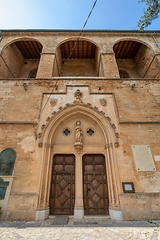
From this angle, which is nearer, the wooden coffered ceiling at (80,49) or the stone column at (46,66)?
the stone column at (46,66)

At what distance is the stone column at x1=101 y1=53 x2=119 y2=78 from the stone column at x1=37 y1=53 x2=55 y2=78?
3380mm

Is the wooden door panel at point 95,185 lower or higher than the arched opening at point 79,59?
lower

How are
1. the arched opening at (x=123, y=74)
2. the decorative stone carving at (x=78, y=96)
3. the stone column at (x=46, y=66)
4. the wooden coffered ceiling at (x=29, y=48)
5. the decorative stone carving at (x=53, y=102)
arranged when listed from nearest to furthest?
the decorative stone carving at (x=53, y=102) < the decorative stone carving at (x=78, y=96) < the stone column at (x=46, y=66) < the wooden coffered ceiling at (x=29, y=48) < the arched opening at (x=123, y=74)

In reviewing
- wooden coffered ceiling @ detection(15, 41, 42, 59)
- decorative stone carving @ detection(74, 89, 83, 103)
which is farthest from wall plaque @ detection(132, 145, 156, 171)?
wooden coffered ceiling @ detection(15, 41, 42, 59)

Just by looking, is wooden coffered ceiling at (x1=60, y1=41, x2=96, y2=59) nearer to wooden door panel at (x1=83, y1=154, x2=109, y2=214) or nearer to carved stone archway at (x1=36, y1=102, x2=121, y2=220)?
carved stone archway at (x1=36, y1=102, x2=121, y2=220)

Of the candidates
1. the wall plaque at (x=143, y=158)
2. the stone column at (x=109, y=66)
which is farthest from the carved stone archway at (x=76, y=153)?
the stone column at (x=109, y=66)

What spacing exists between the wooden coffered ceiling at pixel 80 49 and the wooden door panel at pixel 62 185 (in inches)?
345

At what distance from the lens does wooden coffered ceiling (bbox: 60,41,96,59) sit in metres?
10.0

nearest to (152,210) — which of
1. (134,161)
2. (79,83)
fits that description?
(134,161)

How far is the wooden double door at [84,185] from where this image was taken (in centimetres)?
518

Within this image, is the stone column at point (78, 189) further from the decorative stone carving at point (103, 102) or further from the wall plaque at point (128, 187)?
the decorative stone carving at point (103, 102)

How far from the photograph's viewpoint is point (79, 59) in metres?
11.3

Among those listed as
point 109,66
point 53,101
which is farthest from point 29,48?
point 109,66

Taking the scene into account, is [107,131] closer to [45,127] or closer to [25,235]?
[45,127]
